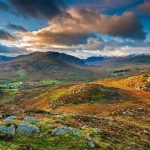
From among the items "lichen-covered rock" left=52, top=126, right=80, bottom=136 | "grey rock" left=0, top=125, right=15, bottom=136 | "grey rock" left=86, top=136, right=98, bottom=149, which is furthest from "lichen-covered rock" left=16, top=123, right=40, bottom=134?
"grey rock" left=86, top=136, right=98, bottom=149

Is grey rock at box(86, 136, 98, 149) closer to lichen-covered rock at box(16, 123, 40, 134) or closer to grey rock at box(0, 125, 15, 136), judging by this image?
lichen-covered rock at box(16, 123, 40, 134)

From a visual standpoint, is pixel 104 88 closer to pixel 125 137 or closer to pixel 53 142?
pixel 125 137

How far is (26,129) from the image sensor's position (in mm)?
36406

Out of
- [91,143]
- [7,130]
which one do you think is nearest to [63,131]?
[91,143]

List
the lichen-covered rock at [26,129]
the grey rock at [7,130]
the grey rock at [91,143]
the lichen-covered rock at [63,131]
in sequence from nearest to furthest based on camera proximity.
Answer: the grey rock at [91,143]
the grey rock at [7,130]
the lichen-covered rock at [26,129]
the lichen-covered rock at [63,131]

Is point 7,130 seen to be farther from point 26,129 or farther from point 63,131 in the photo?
point 63,131

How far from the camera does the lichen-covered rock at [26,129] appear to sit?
35938 millimetres

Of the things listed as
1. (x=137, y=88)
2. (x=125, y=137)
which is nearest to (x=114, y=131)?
(x=125, y=137)

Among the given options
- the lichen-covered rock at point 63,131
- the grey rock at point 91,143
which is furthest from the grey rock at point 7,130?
the grey rock at point 91,143

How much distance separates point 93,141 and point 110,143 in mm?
2887

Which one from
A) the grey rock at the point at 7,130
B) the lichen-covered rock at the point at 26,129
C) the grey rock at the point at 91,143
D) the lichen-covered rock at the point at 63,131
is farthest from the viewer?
the lichen-covered rock at the point at 63,131

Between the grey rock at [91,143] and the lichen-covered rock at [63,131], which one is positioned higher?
the lichen-covered rock at [63,131]

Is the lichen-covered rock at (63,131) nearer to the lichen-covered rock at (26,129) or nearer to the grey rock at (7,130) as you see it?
the lichen-covered rock at (26,129)

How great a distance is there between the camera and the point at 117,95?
438 ft
